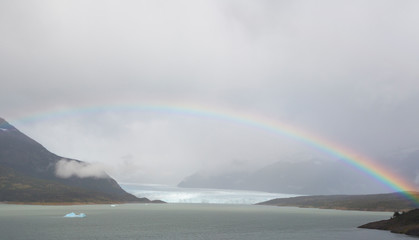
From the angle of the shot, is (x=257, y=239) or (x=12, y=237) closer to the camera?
(x=12, y=237)

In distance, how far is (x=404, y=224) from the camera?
129500 millimetres

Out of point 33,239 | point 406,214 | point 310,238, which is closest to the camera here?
point 33,239

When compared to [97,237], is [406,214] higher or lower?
higher

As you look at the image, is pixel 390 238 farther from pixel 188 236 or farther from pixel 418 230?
pixel 188 236

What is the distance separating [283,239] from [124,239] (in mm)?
47952

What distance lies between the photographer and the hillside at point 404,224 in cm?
11938

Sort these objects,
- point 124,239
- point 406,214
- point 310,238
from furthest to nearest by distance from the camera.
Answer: point 406,214 < point 310,238 < point 124,239

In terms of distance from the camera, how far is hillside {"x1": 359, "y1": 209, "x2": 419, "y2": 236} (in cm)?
11938

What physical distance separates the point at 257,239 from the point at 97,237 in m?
48.3

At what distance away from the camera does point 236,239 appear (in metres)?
106

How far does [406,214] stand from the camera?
5408 inches

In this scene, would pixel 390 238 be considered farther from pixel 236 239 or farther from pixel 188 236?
pixel 188 236

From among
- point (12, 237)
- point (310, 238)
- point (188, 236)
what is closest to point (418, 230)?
point (310, 238)

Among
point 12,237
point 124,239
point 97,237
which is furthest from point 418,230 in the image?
point 12,237
